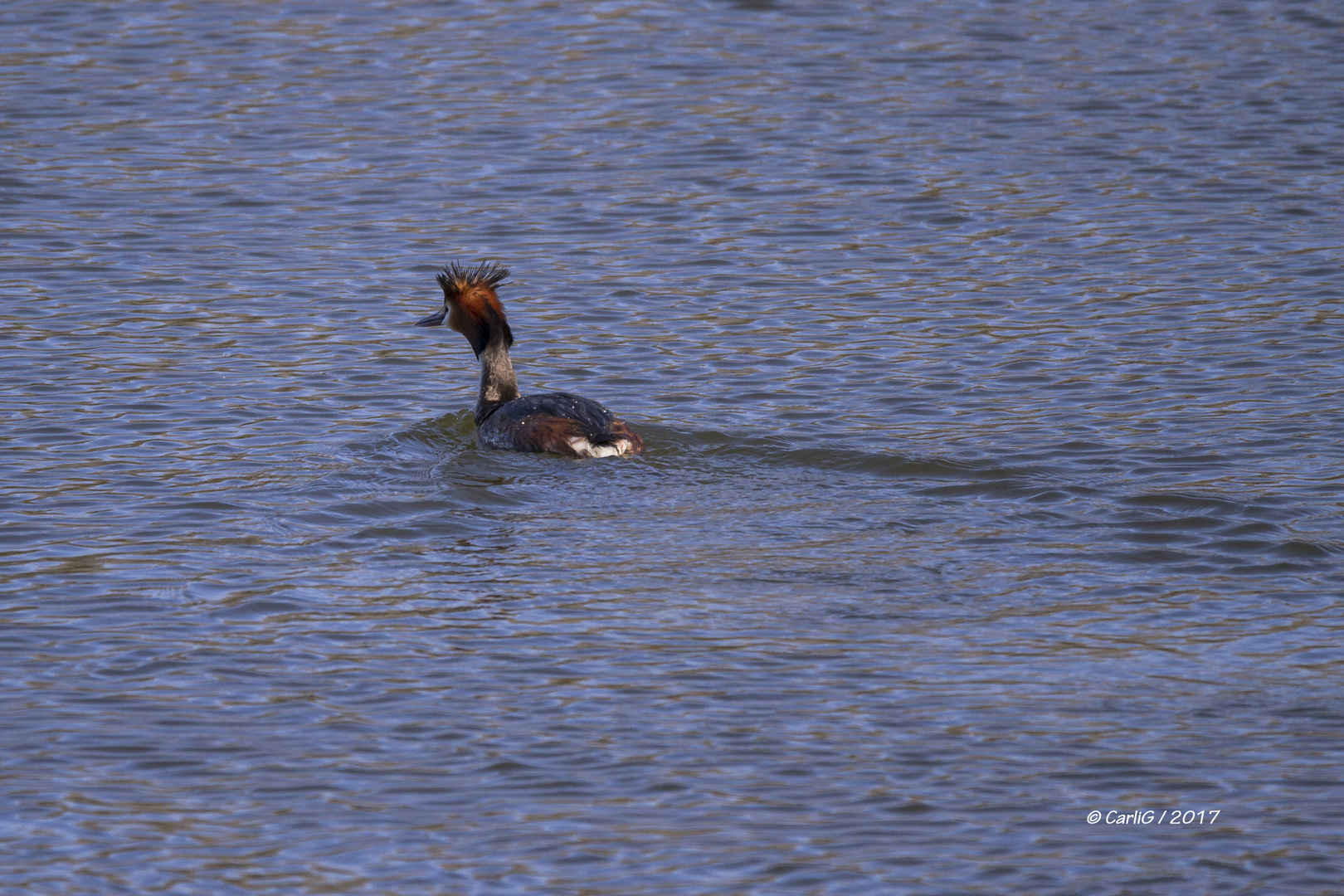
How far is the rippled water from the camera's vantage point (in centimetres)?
727

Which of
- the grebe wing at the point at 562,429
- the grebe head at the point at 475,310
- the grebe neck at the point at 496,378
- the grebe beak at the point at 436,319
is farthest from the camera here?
the grebe beak at the point at 436,319

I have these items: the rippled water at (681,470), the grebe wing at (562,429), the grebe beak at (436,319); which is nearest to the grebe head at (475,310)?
the grebe beak at (436,319)

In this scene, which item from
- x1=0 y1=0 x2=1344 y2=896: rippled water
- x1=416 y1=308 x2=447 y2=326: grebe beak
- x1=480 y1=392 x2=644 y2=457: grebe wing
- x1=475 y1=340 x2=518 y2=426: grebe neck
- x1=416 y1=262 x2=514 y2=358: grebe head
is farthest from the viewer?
x1=416 y1=308 x2=447 y2=326: grebe beak

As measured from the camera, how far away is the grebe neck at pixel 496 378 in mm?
12781

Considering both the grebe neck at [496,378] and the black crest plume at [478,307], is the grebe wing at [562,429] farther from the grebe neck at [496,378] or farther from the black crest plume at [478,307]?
the black crest plume at [478,307]

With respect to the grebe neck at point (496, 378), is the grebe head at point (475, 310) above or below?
above

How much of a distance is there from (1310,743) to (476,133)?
14064mm

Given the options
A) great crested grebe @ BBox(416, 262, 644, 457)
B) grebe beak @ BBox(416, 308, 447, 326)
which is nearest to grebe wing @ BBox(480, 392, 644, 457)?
great crested grebe @ BBox(416, 262, 644, 457)

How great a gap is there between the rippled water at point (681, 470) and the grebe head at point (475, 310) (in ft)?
2.06

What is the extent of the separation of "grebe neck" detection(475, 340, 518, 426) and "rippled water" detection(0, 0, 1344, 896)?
16.8 inches

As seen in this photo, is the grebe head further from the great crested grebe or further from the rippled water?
the rippled water

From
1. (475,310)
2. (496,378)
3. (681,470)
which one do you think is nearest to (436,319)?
(475,310)

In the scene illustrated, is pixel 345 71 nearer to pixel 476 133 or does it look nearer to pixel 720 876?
pixel 476 133

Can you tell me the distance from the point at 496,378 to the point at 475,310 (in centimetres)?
55
